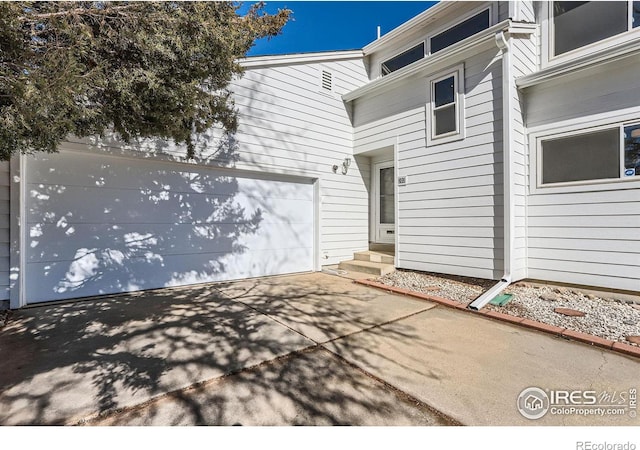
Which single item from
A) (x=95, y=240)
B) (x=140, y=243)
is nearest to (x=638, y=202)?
(x=140, y=243)

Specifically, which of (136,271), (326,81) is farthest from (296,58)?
(136,271)

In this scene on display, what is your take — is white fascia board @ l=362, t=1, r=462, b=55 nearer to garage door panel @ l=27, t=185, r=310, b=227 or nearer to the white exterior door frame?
the white exterior door frame

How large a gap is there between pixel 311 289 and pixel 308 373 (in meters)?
2.63

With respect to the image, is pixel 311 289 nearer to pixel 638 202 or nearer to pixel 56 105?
pixel 56 105

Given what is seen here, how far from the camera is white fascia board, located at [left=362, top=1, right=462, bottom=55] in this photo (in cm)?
591

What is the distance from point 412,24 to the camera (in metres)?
6.46

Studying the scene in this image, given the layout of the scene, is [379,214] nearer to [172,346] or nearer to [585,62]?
[585,62]

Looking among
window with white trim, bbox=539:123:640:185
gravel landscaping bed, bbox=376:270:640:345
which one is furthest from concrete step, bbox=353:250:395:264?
window with white trim, bbox=539:123:640:185

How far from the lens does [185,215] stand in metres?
5.10

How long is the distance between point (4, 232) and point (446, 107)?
6889mm

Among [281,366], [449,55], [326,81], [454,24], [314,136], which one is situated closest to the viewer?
[281,366]

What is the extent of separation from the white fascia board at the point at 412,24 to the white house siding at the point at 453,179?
4.99 feet

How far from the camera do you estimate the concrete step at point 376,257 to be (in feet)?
21.1
